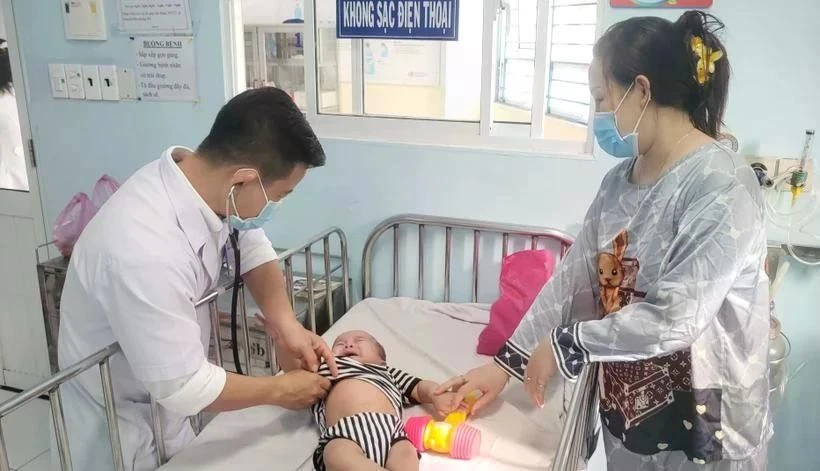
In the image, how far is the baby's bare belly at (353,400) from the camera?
6.05ft

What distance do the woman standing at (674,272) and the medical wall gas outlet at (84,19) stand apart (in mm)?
2564

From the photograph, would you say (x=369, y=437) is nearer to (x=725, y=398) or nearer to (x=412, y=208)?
(x=725, y=398)

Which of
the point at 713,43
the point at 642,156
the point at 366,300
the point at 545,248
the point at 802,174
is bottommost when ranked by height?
the point at 366,300

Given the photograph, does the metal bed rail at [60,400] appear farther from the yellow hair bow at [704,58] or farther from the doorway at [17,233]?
the doorway at [17,233]

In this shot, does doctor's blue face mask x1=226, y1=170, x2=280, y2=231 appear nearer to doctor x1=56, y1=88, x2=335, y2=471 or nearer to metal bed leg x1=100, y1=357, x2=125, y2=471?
doctor x1=56, y1=88, x2=335, y2=471

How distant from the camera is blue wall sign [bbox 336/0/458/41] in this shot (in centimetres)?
258

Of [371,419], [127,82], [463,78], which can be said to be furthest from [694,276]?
[127,82]

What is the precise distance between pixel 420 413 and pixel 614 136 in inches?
42.1

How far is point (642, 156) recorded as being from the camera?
150cm

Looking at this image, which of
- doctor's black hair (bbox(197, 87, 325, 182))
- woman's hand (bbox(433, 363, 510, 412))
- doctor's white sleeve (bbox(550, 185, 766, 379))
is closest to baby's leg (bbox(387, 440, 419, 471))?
woman's hand (bbox(433, 363, 510, 412))

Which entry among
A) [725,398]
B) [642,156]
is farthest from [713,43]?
[725,398]

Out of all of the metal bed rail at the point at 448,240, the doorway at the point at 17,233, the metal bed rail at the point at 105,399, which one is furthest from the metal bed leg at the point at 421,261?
the doorway at the point at 17,233

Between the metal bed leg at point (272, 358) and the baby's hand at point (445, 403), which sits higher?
the baby's hand at point (445, 403)

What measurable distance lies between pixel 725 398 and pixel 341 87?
2204mm
